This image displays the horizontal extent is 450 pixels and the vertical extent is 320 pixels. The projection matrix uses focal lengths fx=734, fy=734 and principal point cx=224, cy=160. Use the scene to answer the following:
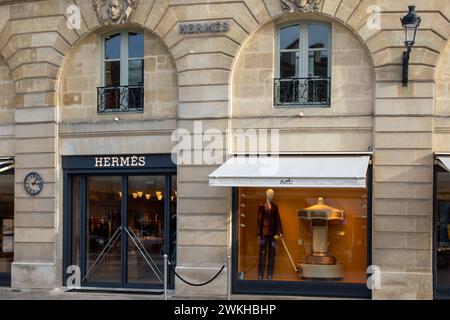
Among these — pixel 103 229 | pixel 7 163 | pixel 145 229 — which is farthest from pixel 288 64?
pixel 7 163

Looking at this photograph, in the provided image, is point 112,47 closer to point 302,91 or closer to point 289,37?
point 289,37

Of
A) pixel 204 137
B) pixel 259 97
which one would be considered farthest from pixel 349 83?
pixel 204 137

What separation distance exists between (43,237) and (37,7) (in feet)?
17.7

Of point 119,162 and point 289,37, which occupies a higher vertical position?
point 289,37

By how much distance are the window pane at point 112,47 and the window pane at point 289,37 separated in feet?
12.8

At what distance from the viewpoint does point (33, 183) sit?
17188mm

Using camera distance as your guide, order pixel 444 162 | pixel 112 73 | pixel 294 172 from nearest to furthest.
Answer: pixel 444 162
pixel 294 172
pixel 112 73

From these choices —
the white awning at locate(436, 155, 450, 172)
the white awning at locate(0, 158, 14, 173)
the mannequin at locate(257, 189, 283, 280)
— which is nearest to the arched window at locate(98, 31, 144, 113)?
the white awning at locate(0, 158, 14, 173)

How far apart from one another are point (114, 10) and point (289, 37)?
4041mm

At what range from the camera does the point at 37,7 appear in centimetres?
1725

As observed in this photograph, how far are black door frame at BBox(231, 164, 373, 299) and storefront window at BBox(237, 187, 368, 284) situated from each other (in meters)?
0.10

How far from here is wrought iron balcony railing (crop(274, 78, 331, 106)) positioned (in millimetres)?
15547

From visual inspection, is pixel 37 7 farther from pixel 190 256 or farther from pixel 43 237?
pixel 190 256

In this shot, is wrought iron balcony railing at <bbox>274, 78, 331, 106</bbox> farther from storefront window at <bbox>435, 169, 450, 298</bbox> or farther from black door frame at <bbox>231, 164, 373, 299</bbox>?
storefront window at <bbox>435, 169, 450, 298</bbox>
